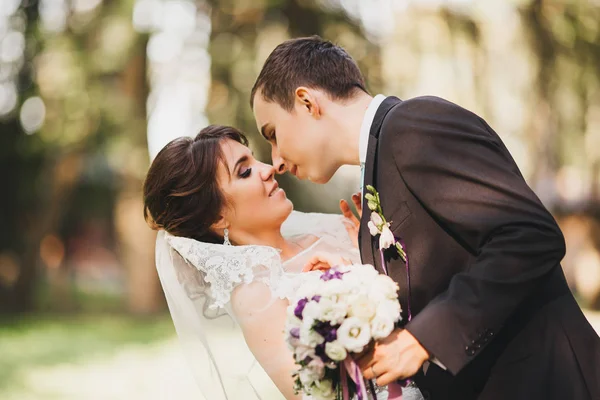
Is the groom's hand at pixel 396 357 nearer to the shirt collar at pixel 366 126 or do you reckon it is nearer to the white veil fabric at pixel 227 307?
the shirt collar at pixel 366 126

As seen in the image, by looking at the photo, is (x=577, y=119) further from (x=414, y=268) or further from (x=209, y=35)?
(x=414, y=268)

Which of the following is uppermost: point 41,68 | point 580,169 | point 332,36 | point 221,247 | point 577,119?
point 41,68

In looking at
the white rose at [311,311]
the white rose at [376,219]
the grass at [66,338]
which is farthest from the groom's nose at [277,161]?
the grass at [66,338]

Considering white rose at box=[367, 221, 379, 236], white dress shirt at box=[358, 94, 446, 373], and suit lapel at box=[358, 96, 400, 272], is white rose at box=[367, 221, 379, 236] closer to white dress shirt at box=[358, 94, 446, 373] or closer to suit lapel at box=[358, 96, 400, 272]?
suit lapel at box=[358, 96, 400, 272]

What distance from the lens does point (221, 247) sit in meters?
3.29

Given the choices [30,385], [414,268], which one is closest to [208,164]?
[414,268]

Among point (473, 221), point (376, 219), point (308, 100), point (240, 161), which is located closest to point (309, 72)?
point (308, 100)

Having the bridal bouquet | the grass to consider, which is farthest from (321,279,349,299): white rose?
the grass

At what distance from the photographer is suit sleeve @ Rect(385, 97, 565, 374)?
2.08m

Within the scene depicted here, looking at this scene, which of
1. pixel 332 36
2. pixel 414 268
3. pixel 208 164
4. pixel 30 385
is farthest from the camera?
pixel 332 36

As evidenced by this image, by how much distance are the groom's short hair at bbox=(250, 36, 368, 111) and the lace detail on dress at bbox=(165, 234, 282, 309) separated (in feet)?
2.32

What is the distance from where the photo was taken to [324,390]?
226 cm

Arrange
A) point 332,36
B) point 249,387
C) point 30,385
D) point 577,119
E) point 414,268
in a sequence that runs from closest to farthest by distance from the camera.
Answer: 1. point 414,268
2. point 249,387
3. point 30,385
4. point 332,36
5. point 577,119

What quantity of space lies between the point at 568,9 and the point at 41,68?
31.2 feet
